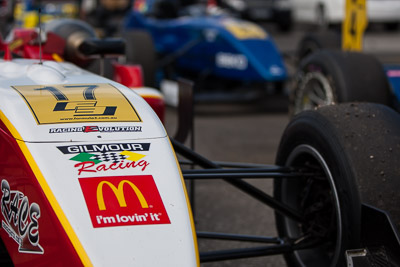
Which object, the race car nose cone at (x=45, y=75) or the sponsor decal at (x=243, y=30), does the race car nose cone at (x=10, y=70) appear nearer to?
the race car nose cone at (x=45, y=75)

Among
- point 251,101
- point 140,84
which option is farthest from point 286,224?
point 251,101

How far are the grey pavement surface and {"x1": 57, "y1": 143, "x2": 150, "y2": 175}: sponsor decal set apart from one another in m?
1.53

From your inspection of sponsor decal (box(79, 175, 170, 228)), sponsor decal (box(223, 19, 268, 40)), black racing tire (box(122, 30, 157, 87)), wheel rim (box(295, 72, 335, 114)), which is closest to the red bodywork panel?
sponsor decal (box(79, 175, 170, 228))

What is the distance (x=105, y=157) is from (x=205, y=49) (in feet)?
24.8

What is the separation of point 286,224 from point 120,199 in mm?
1236

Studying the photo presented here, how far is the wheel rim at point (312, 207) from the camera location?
11.2ft

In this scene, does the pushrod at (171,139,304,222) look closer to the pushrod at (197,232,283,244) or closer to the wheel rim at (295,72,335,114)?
the pushrod at (197,232,283,244)

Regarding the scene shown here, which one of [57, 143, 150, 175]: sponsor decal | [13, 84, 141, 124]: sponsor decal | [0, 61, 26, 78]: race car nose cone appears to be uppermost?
[0, 61, 26, 78]: race car nose cone

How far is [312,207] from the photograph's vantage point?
3.52 metres

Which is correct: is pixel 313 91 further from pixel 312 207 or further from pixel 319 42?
pixel 312 207

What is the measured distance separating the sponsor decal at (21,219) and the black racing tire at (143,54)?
6.05 meters

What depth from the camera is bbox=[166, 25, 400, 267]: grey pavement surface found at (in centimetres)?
498

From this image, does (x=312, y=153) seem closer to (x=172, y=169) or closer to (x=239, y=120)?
(x=172, y=169)

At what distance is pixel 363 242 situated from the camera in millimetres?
3066
